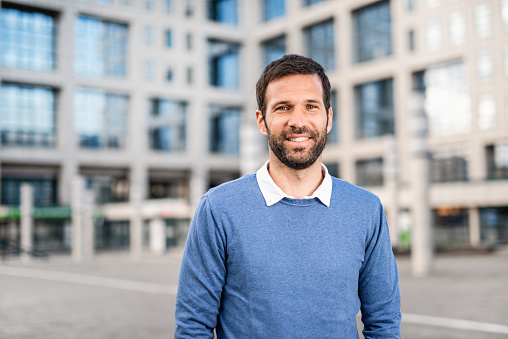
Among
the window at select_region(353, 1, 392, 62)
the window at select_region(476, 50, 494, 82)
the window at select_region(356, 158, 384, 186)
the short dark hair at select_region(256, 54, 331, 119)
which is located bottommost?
the short dark hair at select_region(256, 54, 331, 119)

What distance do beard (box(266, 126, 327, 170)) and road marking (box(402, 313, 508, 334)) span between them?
7898 millimetres

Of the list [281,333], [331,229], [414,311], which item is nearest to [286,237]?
[331,229]

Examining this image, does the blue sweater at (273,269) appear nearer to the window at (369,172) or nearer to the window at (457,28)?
the window at (457,28)

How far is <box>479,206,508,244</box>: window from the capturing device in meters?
39.4

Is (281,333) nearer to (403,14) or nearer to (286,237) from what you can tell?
(286,237)

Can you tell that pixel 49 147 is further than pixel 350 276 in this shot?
Yes

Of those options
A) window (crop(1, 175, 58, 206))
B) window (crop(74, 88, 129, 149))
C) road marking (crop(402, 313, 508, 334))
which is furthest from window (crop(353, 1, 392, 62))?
road marking (crop(402, 313, 508, 334))

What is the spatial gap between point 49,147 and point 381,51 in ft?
97.1

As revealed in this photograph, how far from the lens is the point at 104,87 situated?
2088 inches

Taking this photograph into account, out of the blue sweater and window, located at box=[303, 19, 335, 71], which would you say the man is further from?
A: window, located at box=[303, 19, 335, 71]

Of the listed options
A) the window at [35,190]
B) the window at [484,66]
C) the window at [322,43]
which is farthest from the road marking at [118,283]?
the window at [322,43]

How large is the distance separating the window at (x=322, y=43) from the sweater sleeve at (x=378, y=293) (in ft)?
169

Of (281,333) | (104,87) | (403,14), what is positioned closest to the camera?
(281,333)

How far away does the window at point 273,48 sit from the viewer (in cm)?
5891
